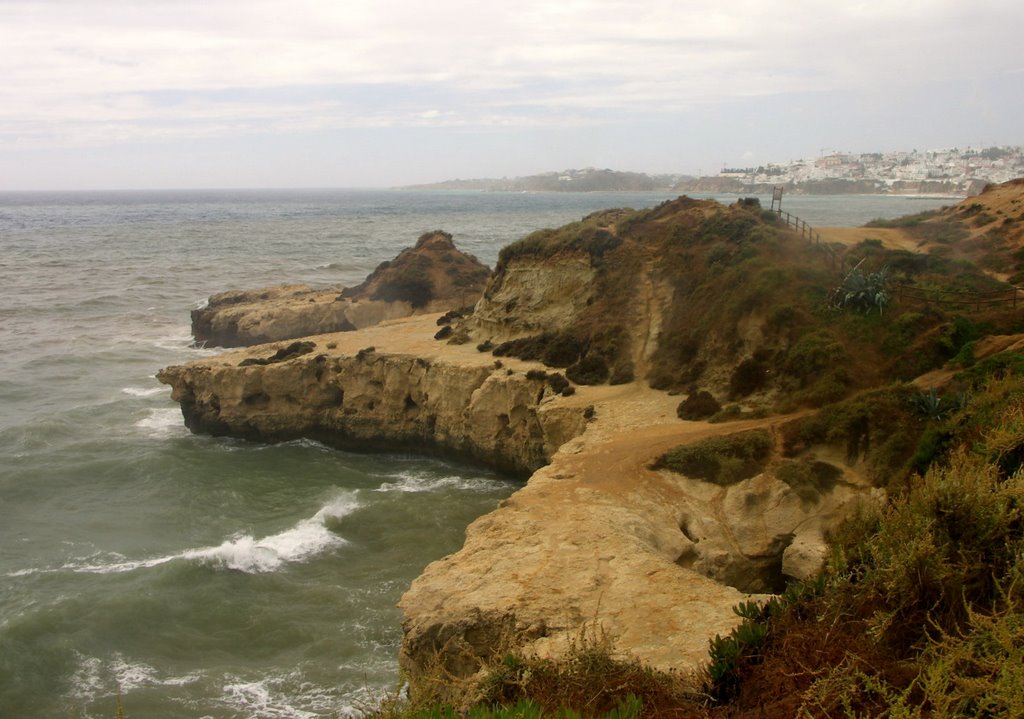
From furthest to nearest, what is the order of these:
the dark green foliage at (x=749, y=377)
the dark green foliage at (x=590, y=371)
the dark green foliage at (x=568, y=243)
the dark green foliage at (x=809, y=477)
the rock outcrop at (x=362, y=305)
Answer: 1. the rock outcrop at (x=362, y=305)
2. the dark green foliage at (x=568, y=243)
3. the dark green foliage at (x=590, y=371)
4. the dark green foliage at (x=749, y=377)
5. the dark green foliage at (x=809, y=477)

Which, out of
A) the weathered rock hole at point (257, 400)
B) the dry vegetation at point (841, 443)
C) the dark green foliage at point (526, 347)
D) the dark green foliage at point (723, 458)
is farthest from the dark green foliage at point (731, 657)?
the weathered rock hole at point (257, 400)

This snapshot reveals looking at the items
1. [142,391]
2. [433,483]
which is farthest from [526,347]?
[142,391]

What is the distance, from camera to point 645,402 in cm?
2714

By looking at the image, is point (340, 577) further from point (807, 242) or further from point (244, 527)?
point (807, 242)

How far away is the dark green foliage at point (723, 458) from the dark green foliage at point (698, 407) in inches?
136

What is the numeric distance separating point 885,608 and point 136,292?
242 ft

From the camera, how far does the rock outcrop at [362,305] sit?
4819cm

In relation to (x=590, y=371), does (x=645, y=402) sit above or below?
below

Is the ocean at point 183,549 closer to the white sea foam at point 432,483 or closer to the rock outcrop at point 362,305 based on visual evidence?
the white sea foam at point 432,483

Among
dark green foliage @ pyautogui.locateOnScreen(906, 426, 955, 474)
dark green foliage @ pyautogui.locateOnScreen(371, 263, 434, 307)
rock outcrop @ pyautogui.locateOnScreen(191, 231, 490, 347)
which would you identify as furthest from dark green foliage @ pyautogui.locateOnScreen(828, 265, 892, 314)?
dark green foliage @ pyautogui.locateOnScreen(371, 263, 434, 307)

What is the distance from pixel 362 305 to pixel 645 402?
2592 centimetres

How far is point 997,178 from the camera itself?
170125 millimetres

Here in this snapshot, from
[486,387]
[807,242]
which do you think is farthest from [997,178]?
[486,387]

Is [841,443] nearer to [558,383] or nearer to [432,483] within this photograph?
[558,383]
